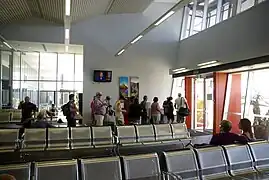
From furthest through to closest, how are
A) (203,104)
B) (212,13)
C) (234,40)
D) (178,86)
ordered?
(178,86) → (203,104) → (212,13) → (234,40)

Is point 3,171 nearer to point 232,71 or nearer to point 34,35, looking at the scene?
point 232,71

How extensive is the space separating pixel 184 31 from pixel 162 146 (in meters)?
9.82

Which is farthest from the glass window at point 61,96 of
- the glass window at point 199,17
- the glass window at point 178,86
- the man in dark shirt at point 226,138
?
the man in dark shirt at point 226,138

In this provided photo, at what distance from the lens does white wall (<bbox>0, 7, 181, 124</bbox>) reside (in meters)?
13.0

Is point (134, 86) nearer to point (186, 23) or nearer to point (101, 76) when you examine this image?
point (101, 76)

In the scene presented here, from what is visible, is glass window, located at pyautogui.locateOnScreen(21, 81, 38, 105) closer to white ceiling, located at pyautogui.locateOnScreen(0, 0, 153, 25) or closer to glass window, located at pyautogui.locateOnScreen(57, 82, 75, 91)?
glass window, located at pyautogui.locateOnScreen(57, 82, 75, 91)

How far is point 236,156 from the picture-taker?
11.9 ft

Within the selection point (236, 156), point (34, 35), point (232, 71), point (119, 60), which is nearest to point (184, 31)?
point (119, 60)

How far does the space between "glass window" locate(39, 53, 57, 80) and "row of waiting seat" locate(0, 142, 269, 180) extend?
14583mm

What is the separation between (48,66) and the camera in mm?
17016

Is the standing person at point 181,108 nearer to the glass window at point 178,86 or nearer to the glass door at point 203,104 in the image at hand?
the glass door at point 203,104

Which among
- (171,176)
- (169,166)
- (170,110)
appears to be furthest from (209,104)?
(171,176)

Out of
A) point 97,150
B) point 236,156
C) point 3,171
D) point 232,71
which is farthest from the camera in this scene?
point 232,71

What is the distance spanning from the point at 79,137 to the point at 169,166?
9.29 feet
